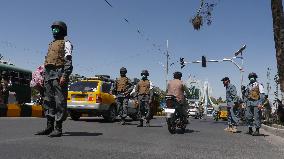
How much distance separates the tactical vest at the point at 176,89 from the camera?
35.4ft

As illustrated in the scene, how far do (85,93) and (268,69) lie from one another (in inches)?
2285

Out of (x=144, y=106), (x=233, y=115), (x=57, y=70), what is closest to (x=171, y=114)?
(x=144, y=106)

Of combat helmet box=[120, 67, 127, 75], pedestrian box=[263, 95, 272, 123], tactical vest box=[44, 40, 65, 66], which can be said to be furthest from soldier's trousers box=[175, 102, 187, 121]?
tactical vest box=[44, 40, 65, 66]

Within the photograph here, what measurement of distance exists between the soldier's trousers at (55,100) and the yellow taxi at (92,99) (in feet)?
24.9

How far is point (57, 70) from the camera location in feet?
24.3

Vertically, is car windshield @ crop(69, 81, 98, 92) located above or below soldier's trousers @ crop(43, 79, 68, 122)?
above

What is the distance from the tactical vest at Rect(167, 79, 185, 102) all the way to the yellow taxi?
16.1ft

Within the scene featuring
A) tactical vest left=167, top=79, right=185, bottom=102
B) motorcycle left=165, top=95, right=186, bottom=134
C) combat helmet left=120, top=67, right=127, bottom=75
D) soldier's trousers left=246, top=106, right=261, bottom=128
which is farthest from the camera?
combat helmet left=120, top=67, right=127, bottom=75

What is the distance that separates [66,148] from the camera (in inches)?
225

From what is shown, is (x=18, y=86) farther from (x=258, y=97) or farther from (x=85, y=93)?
(x=258, y=97)

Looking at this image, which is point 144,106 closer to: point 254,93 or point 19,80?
point 254,93

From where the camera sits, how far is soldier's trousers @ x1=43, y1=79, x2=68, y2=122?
24.1 ft

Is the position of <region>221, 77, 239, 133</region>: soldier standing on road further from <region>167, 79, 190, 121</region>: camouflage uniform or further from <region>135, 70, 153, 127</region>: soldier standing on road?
<region>167, 79, 190, 121</region>: camouflage uniform

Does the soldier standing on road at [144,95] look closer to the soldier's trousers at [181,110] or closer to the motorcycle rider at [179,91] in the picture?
the soldier's trousers at [181,110]
